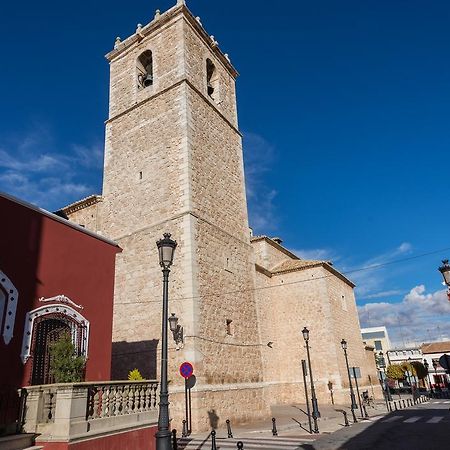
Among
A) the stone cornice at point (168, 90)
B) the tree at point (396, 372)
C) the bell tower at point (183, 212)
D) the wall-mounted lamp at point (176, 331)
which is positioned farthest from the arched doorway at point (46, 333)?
the tree at point (396, 372)

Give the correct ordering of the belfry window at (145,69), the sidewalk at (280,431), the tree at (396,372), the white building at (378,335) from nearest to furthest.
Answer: the sidewalk at (280,431)
the belfry window at (145,69)
the tree at (396,372)
the white building at (378,335)

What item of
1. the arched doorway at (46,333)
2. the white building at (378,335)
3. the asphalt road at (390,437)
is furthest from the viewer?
the white building at (378,335)

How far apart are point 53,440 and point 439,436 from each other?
9.50 metres

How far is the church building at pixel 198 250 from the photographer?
14031 mm

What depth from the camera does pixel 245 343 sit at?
15969 mm

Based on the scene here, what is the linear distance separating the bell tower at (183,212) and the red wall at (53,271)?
3.69 m

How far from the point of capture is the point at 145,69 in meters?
21.3

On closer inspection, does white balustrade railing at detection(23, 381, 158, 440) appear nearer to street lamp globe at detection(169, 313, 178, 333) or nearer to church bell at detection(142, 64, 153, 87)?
street lamp globe at detection(169, 313, 178, 333)

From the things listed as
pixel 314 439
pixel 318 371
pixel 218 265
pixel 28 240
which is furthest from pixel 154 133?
pixel 318 371

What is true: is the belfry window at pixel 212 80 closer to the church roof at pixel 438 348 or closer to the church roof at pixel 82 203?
the church roof at pixel 82 203

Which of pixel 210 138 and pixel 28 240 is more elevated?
pixel 210 138

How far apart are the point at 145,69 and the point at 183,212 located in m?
10.5

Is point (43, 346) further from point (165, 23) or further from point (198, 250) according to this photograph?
point (165, 23)

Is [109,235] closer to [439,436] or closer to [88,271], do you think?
[88,271]
